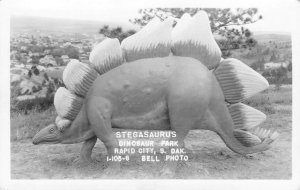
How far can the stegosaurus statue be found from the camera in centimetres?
200

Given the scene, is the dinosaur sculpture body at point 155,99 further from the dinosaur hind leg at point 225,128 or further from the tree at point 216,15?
the tree at point 216,15

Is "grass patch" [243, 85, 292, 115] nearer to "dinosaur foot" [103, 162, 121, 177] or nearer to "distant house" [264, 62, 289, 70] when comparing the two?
"distant house" [264, 62, 289, 70]

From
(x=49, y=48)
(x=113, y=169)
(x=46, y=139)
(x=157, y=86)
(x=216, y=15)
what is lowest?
(x=113, y=169)

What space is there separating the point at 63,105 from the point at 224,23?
0.75 metres

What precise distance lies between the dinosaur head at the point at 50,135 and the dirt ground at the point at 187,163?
0.28ft

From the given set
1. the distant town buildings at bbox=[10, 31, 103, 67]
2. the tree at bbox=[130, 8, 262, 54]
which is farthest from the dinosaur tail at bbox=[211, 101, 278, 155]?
the distant town buildings at bbox=[10, 31, 103, 67]

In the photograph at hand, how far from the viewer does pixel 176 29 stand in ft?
6.67

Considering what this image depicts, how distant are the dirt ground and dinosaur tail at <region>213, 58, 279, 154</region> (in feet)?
0.21

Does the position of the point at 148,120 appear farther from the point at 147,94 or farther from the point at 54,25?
the point at 54,25

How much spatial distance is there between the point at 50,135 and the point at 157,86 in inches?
19.2

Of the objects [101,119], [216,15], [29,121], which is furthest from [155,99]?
[29,121]

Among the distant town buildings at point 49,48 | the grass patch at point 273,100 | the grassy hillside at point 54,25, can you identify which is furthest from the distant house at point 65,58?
the grass patch at point 273,100

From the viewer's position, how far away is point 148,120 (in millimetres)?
2031

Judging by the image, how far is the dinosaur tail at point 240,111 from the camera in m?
2.04
